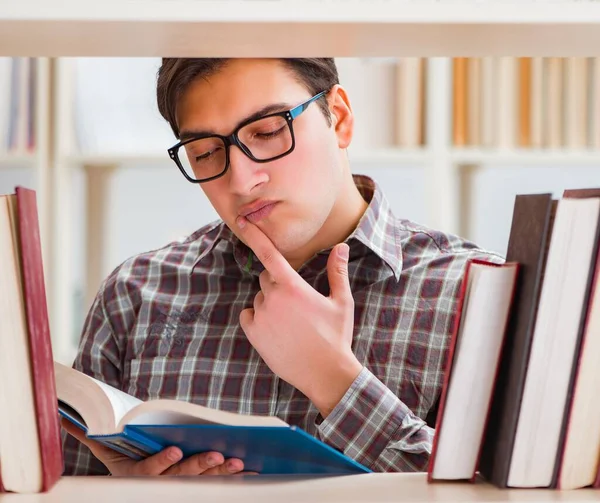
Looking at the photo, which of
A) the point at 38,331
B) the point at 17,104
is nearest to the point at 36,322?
the point at 38,331

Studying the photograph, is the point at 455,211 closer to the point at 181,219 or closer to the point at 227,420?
the point at 181,219

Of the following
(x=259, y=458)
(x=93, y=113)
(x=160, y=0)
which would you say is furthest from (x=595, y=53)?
(x=93, y=113)

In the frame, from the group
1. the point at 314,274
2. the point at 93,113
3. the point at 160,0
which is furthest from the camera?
the point at 93,113

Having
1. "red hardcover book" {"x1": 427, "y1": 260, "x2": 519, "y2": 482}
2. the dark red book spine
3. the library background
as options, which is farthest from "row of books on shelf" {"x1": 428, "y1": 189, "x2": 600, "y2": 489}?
the library background

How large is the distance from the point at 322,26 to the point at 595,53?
0.89 feet

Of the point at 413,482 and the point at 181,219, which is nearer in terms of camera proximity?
the point at 413,482

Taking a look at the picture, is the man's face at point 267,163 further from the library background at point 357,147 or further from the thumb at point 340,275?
the library background at point 357,147

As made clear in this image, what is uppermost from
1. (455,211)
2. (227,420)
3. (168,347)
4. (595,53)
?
(595,53)

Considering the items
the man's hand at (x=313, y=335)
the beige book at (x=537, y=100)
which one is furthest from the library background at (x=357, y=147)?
the man's hand at (x=313, y=335)

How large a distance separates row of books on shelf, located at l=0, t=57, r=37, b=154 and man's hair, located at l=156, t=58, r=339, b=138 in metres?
1.42

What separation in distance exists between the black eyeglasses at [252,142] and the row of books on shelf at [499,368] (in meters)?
0.49

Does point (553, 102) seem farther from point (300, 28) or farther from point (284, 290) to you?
point (300, 28)

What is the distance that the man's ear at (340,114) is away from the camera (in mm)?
1302

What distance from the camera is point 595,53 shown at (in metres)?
0.71
